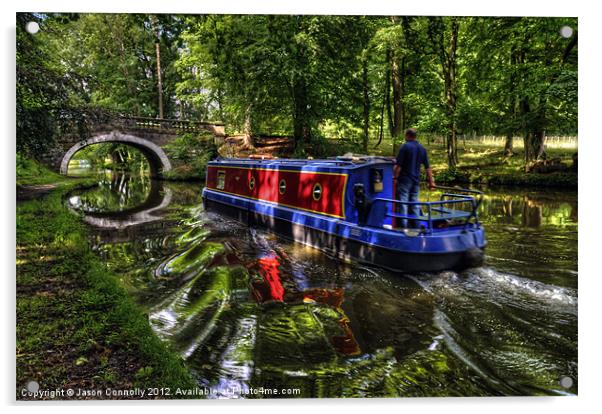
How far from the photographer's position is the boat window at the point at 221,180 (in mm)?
10539

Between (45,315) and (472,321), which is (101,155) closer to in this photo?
(45,315)

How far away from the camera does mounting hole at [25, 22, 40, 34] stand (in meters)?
3.88

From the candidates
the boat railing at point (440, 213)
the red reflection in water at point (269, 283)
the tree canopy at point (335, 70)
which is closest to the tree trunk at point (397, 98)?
the tree canopy at point (335, 70)

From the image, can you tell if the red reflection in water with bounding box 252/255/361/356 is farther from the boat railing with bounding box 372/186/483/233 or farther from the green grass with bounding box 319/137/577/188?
the green grass with bounding box 319/137/577/188

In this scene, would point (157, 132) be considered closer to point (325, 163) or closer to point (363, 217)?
point (325, 163)

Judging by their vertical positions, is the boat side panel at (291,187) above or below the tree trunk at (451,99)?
below

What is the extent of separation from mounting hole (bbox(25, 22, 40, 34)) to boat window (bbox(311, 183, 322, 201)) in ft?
14.0

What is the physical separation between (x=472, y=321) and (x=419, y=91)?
4067 mm

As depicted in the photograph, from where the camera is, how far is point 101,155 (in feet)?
72.3

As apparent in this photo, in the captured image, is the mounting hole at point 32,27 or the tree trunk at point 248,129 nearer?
the mounting hole at point 32,27

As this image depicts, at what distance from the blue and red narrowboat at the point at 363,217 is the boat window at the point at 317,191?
0.02 meters

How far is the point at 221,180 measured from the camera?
10.7 meters

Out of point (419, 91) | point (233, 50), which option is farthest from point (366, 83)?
point (233, 50)

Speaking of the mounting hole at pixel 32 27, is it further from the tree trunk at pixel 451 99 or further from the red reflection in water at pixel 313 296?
the tree trunk at pixel 451 99
